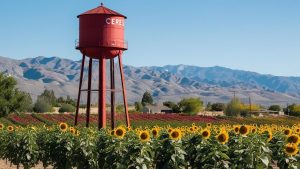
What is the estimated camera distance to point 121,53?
34.8m

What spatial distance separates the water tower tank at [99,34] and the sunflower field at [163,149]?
1538 cm

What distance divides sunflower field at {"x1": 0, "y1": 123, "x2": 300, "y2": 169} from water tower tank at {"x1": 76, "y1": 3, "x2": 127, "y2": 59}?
1538 cm

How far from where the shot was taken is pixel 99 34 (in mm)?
33312

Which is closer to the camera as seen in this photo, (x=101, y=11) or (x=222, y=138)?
(x=222, y=138)

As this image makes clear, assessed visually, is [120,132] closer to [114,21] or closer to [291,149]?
[291,149]

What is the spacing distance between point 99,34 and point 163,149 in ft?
65.4

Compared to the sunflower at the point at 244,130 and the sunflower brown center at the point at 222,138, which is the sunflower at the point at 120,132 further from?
the sunflower at the point at 244,130

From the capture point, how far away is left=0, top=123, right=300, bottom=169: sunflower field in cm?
1331

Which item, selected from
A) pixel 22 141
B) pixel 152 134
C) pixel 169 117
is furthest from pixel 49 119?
pixel 152 134

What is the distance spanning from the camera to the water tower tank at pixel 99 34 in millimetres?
33281

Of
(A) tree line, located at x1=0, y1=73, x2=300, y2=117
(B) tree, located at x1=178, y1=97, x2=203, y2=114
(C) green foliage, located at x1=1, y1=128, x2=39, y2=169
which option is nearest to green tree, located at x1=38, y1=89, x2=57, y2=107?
(A) tree line, located at x1=0, y1=73, x2=300, y2=117

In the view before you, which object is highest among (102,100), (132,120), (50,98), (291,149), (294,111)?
(50,98)

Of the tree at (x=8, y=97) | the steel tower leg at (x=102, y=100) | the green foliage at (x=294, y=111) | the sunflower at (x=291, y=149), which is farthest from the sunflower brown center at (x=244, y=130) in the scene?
the green foliage at (x=294, y=111)

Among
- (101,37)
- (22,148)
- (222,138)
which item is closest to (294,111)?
(101,37)
